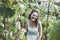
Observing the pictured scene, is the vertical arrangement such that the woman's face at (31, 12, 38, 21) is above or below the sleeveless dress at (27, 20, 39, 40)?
above

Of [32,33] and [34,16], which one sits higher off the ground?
[34,16]

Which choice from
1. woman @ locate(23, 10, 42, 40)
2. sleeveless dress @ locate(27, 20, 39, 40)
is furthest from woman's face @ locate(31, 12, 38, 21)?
sleeveless dress @ locate(27, 20, 39, 40)

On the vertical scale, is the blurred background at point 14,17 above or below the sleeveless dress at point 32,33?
above

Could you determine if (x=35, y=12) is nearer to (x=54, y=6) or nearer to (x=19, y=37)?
(x=19, y=37)

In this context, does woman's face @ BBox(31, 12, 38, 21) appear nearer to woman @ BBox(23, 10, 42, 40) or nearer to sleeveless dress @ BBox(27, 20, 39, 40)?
woman @ BBox(23, 10, 42, 40)

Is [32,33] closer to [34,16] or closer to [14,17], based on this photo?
[34,16]

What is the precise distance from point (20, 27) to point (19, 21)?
6 centimetres

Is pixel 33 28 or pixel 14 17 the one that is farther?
pixel 33 28

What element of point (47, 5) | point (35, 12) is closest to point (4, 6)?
point (35, 12)

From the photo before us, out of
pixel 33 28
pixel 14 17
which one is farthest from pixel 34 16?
pixel 14 17

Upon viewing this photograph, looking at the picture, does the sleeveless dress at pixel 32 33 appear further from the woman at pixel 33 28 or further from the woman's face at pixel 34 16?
the woman's face at pixel 34 16

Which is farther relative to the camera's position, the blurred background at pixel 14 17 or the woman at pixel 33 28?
the woman at pixel 33 28

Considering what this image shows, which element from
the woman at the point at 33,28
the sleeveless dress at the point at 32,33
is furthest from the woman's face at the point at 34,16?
the sleeveless dress at the point at 32,33

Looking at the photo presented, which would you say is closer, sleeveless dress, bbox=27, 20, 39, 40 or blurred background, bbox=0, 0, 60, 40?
blurred background, bbox=0, 0, 60, 40
